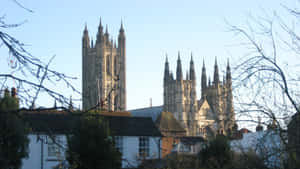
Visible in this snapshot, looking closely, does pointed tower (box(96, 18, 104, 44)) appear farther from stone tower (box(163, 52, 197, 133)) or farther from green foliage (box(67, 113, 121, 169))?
green foliage (box(67, 113, 121, 169))

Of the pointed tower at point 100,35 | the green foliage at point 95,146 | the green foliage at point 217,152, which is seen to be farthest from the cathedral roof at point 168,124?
the pointed tower at point 100,35

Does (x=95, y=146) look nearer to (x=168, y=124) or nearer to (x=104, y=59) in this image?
(x=168, y=124)

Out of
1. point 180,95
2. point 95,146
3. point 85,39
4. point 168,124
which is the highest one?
point 85,39

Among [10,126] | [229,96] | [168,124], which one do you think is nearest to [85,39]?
[168,124]

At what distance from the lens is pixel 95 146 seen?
16.5m

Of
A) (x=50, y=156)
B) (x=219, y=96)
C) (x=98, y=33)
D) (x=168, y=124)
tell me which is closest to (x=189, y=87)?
(x=98, y=33)

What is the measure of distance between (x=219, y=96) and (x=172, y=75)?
7464 centimetres

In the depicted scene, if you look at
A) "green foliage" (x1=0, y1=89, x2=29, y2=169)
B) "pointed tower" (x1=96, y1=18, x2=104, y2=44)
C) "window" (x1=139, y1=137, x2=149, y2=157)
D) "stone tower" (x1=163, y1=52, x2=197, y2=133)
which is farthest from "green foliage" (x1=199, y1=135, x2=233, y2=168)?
"pointed tower" (x1=96, y1=18, x2=104, y2=44)

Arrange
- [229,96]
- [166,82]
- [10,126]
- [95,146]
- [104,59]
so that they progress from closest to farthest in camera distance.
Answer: [229,96], [10,126], [95,146], [104,59], [166,82]

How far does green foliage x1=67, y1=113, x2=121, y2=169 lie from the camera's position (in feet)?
53.0

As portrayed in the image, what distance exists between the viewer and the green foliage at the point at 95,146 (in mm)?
16156

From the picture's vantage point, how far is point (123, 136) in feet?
96.0

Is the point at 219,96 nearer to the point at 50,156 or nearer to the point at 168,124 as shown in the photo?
the point at 50,156

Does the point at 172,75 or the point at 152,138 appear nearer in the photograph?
the point at 152,138
